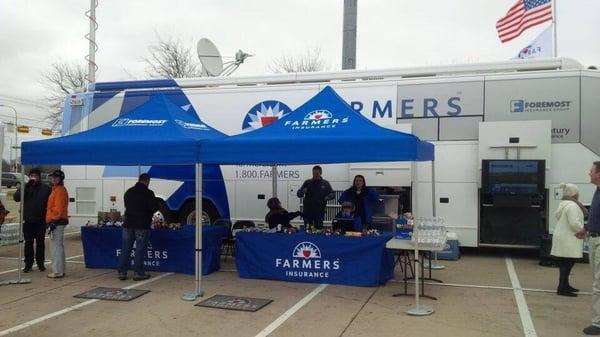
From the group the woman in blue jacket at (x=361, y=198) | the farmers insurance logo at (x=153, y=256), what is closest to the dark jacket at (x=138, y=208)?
the farmers insurance logo at (x=153, y=256)

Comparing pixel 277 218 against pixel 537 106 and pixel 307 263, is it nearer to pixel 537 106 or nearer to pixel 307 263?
pixel 307 263

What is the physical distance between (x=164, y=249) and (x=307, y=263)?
254 cm

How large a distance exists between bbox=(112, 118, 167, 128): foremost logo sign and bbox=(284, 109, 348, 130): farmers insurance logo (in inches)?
78.2

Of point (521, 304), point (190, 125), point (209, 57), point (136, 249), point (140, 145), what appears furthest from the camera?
point (209, 57)

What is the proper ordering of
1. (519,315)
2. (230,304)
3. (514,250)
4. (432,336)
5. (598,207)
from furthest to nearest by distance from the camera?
1. (514,250)
2. (230,304)
3. (519,315)
4. (598,207)
5. (432,336)

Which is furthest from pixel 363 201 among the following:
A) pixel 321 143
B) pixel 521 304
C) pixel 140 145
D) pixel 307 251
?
pixel 140 145

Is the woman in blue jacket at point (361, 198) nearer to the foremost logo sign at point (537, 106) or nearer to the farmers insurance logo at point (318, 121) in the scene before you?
the farmers insurance logo at point (318, 121)

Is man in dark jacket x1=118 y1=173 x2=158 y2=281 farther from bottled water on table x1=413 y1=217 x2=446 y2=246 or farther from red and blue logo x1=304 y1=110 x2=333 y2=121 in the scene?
bottled water on table x1=413 y1=217 x2=446 y2=246

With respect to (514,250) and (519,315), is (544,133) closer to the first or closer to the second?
(514,250)

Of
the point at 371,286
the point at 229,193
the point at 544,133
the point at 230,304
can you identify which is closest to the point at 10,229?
the point at 229,193

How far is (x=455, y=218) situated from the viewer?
10141 mm

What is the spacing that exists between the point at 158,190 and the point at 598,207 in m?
8.63

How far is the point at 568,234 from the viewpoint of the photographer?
7211 mm

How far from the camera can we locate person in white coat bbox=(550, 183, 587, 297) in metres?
7.09
